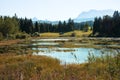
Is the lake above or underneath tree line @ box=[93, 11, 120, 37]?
underneath

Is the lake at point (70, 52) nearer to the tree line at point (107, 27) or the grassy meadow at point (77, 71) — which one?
the grassy meadow at point (77, 71)

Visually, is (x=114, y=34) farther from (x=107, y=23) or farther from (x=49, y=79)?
(x=49, y=79)

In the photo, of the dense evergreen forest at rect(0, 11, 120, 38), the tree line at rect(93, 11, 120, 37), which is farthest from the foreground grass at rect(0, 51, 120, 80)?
the tree line at rect(93, 11, 120, 37)

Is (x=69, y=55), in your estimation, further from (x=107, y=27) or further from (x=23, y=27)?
(x=23, y=27)

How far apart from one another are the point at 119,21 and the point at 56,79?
405 ft

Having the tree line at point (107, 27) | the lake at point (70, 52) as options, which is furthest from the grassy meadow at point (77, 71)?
the tree line at point (107, 27)

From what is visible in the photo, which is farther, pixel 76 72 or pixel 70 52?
pixel 70 52

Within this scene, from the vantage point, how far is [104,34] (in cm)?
13612

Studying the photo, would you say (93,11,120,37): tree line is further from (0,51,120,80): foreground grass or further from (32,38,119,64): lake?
(0,51,120,80): foreground grass

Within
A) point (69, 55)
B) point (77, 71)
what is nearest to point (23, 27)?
point (69, 55)

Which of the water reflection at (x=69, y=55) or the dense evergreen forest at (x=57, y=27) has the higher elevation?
the dense evergreen forest at (x=57, y=27)

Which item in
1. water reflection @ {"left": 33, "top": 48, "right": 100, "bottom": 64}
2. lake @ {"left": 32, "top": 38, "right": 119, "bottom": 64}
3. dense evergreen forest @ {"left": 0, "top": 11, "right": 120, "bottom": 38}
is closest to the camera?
lake @ {"left": 32, "top": 38, "right": 119, "bottom": 64}

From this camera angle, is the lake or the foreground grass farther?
the lake

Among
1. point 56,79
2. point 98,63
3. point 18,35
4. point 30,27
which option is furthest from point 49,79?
point 30,27
